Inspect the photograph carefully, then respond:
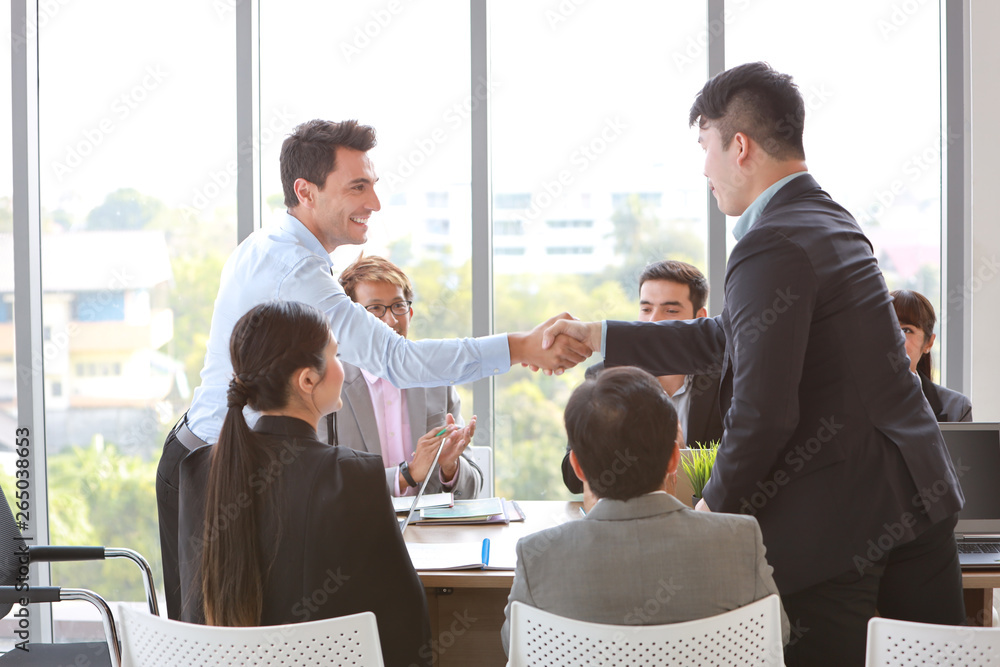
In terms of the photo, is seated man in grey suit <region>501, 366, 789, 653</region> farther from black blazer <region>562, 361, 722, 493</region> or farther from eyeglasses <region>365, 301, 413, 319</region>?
eyeglasses <region>365, 301, 413, 319</region>

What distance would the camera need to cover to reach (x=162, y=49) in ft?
11.8

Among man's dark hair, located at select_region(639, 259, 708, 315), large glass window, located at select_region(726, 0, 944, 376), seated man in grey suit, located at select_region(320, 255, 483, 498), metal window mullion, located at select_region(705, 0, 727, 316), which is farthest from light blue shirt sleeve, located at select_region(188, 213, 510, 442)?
large glass window, located at select_region(726, 0, 944, 376)

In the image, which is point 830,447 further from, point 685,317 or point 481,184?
point 481,184

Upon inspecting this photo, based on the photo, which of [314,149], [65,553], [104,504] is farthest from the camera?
[104,504]

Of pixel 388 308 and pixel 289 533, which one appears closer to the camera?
pixel 289 533

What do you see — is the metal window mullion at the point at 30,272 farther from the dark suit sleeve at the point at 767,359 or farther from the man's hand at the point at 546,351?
the dark suit sleeve at the point at 767,359

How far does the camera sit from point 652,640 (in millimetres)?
1101

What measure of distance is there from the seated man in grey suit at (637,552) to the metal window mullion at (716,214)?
7.25ft

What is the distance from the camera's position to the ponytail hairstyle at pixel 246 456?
1.38 metres

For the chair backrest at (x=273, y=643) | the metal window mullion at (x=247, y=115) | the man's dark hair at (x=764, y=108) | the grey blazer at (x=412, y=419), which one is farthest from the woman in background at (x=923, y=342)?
the metal window mullion at (x=247, y=115)

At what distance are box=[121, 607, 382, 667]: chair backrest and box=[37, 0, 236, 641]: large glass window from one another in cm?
258

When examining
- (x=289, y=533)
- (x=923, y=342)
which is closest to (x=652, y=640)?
(x=289, y=533)

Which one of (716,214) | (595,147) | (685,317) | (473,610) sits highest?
(595,147)

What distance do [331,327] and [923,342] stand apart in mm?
1893
